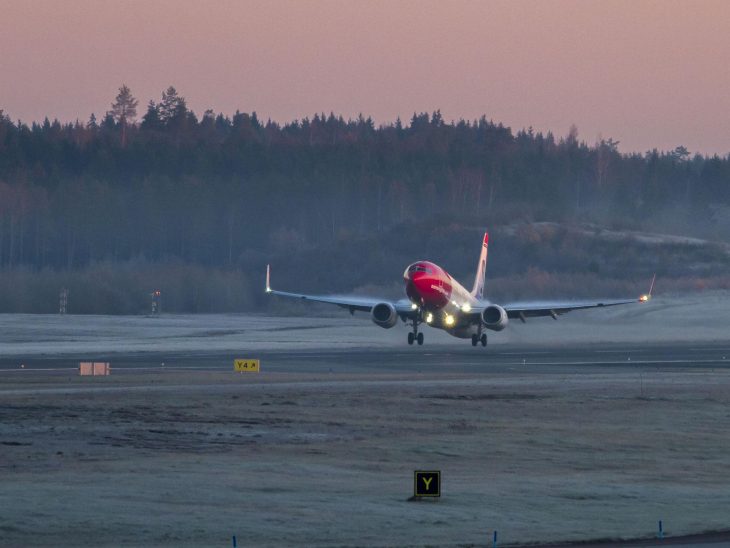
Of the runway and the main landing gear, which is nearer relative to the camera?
the runway

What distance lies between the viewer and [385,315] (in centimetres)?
7350

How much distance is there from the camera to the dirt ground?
70.2ft

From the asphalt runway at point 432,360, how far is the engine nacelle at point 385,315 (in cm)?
165

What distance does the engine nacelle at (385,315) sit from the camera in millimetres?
73438

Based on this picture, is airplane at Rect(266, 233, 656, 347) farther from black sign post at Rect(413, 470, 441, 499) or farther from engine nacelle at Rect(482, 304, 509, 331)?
black sign post at Rect(413, 470, 441, 499)

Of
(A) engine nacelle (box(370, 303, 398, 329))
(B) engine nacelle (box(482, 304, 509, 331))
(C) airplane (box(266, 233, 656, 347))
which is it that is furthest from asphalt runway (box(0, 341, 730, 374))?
(A) engine nacelle (box(370, 303, 398, 329))

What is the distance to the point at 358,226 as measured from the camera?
181 metres

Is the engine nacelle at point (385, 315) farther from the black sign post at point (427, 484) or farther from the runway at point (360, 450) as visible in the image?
the black sign post at point (427, 484)

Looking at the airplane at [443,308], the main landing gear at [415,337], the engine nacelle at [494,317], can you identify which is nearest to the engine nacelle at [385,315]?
the airplane at [443,308]

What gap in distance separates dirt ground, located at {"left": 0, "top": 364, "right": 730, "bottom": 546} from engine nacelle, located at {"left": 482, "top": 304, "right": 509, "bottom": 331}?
21136 mm

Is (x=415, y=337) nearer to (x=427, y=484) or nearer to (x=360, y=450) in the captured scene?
(x=360, y=450)

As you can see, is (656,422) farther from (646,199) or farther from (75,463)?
(646,199)

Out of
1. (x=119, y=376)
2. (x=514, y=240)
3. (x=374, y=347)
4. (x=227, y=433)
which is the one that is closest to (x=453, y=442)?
(x=227, y=433)

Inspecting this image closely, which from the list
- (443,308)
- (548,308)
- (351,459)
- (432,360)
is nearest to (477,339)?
(548,308)
